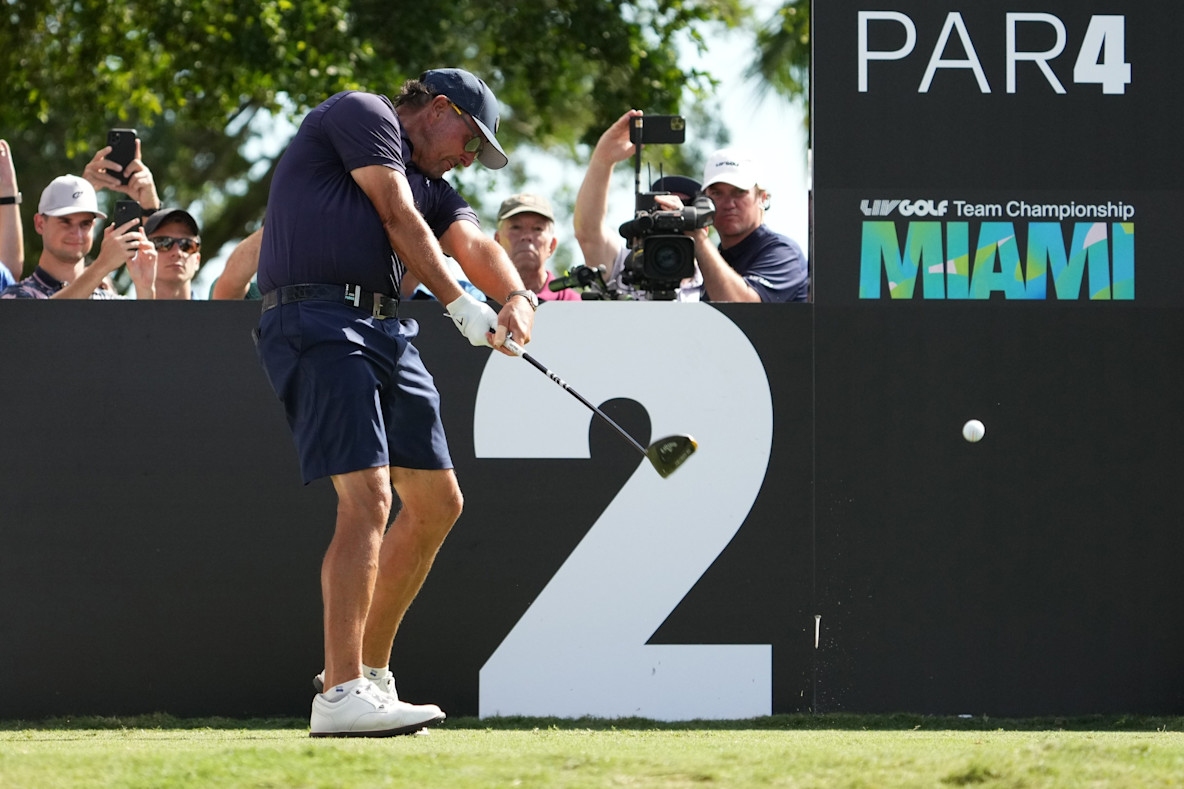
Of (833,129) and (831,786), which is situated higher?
(833,129)

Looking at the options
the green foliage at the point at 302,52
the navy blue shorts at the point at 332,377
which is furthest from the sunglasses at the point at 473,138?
the green foliage at the point at 302,52

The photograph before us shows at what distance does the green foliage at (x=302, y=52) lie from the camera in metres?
14.2

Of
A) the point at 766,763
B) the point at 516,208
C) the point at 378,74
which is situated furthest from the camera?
the point at 378,74

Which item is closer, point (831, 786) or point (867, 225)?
point (831, 786)

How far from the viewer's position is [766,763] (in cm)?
363

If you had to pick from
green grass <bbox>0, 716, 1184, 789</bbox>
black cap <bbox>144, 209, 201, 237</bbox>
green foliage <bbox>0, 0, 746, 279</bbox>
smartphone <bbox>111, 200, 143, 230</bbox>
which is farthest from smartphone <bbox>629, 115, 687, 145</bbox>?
green foliage <bbox>0, 0, 746, 279</bbox>

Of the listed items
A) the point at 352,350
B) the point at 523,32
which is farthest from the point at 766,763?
the point at 523,32

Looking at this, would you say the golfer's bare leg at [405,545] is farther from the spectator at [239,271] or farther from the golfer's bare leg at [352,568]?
the spectator at [239,271]

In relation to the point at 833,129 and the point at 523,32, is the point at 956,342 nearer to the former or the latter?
the point at 833,129

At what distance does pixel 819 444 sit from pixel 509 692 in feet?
4.80

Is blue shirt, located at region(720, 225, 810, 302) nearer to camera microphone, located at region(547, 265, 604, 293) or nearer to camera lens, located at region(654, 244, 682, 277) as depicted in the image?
camera lens, located at region(654, 244, 682, 277)

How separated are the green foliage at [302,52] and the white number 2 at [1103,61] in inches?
357

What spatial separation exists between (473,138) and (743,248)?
6.79ft

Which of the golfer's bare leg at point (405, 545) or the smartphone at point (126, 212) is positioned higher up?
the smartphone at point (126, 212)
